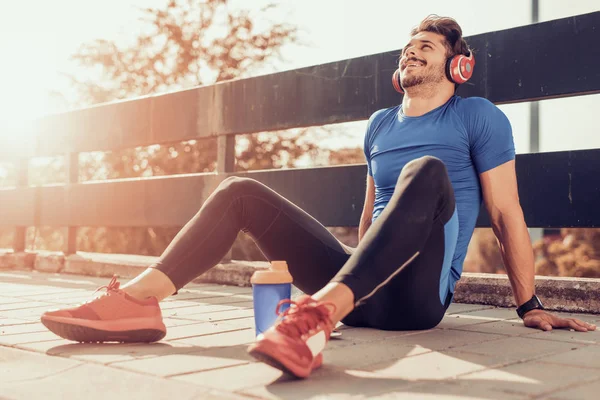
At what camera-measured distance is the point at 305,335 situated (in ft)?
6.44

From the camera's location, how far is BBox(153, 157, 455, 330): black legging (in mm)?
2182

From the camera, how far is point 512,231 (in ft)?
9.12

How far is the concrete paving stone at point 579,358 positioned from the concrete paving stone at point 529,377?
0.07 metres

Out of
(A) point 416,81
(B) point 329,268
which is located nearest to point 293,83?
(A) point 416,81

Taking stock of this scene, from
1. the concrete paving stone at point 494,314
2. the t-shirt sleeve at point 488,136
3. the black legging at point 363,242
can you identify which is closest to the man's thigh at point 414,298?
the black legging at point 363,242

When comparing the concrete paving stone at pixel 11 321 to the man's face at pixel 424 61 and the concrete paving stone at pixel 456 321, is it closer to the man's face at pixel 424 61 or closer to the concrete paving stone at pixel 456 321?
the concrete paving stone at pixel 456 321

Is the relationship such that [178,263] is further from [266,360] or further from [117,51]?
[117,51]

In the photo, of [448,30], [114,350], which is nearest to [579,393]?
[114,350]

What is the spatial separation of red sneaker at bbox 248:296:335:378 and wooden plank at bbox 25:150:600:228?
6.98ft

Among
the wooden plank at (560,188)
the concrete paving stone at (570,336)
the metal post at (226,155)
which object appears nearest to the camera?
the concrete paving stone at (570,336)

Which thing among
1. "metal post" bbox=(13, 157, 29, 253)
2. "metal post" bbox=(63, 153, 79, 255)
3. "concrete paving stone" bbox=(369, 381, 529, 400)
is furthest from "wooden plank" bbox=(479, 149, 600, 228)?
"metal post" bbox=(13, 157, 29, 253)

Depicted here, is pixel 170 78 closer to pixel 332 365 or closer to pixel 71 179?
pixel 71 179

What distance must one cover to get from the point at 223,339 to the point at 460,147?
1173mm

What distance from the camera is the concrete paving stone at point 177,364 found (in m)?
2.10
